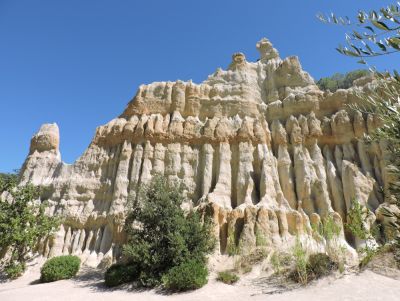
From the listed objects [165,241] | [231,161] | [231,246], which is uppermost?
[231,161]

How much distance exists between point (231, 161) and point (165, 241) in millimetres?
11407

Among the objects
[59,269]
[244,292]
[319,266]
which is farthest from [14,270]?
[319,266]

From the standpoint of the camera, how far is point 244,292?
15734 mm

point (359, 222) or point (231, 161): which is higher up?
point (231, 161)

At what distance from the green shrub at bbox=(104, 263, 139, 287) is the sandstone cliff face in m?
4.75

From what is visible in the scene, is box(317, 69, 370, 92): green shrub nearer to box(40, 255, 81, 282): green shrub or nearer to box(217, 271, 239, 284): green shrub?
box(217, 271, 239, 284): green shrub

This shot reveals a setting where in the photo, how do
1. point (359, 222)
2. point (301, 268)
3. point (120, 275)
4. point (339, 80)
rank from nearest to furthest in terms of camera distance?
point (359, 222) → point (301, 268) → point (120, 275) → point (339, 80)

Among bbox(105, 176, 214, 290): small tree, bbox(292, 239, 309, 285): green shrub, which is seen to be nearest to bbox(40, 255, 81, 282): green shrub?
bbox(105, 176, 214, 290): small tree

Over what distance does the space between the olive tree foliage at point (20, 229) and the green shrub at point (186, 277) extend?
1186 centimetres

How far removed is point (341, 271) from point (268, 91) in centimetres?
2253

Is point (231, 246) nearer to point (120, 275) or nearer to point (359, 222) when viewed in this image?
point (120, 275)

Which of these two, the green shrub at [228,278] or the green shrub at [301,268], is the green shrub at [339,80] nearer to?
the green shrub at [301,268]

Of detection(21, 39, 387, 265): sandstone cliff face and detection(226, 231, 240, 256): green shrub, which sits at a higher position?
detection(21, 39, 387, 265): sandstone cliff face

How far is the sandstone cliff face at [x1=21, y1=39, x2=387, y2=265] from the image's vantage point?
23875 millimetres
